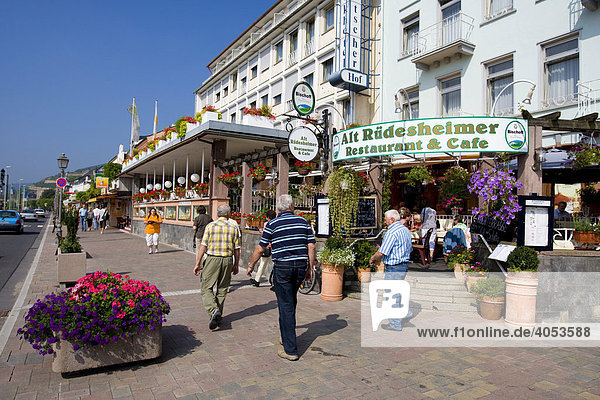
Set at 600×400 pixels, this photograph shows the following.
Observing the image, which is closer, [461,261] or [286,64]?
[461,261]

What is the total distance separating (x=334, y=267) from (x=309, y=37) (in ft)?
60.2

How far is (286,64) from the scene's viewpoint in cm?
2422

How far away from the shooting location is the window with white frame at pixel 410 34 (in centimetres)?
1639

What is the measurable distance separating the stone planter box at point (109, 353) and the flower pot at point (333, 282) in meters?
3.88

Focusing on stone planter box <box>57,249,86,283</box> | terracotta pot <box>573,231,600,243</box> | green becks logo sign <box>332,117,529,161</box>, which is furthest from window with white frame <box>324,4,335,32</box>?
stone planter box <box>57,249,86,283</box>

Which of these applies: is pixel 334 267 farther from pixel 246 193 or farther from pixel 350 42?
pixel 350 42

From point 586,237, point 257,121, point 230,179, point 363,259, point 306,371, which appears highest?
point 257,121

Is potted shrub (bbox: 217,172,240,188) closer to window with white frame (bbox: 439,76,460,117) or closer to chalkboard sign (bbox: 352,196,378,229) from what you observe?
chalkboard sign (bbox: 352,196,378,229)

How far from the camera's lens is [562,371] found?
→ 170 inches

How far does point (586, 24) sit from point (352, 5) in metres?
9.10

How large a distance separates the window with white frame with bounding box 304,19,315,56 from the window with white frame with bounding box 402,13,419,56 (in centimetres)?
629

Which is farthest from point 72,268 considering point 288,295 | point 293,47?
point 293,47

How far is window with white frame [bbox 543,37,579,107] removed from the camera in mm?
11344

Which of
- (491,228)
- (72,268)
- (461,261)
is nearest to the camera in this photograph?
(491,228)
